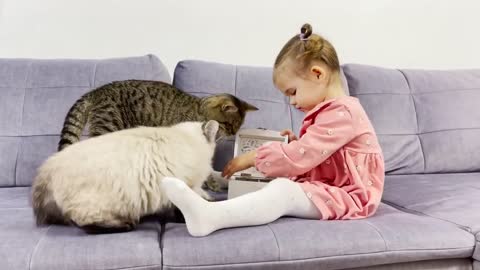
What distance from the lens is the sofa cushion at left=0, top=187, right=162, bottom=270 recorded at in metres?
1.10

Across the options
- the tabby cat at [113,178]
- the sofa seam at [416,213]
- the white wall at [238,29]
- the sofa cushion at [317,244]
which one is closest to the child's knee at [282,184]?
the sofa cushion at [317,244]

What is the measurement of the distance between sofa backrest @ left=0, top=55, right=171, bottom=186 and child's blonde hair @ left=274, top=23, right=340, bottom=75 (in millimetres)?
816

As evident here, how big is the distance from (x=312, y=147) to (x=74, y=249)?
2.47ft

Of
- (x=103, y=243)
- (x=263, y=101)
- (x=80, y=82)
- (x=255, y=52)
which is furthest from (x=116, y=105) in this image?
(x=255, y=52)

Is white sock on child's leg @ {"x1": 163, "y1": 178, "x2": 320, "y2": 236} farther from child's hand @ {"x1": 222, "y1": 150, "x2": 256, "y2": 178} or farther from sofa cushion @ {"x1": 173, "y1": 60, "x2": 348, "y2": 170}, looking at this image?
sofa cushion @ {"x1": 173, "y1": 60, "x2": 348, "y2": 170}

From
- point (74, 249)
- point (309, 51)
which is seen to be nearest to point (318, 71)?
point (309, 51)

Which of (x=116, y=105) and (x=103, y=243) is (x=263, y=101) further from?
(x=103, y=243)

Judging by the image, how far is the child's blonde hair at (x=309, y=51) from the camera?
1516mm

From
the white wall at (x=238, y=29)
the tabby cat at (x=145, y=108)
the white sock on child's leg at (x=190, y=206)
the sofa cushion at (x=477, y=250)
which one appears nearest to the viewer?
the white sock on child's leg at (x=190, y=206)

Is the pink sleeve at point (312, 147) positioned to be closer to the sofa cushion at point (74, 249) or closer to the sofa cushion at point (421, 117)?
the sofa cushion at point (74, 249)

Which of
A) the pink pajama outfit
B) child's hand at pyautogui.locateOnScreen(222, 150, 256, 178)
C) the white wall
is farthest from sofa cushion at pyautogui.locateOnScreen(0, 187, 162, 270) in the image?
the white wall

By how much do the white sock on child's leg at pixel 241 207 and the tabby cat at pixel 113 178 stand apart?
0.11m

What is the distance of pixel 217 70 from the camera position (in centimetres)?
214

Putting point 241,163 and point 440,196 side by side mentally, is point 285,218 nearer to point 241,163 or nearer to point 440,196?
point 241,163
